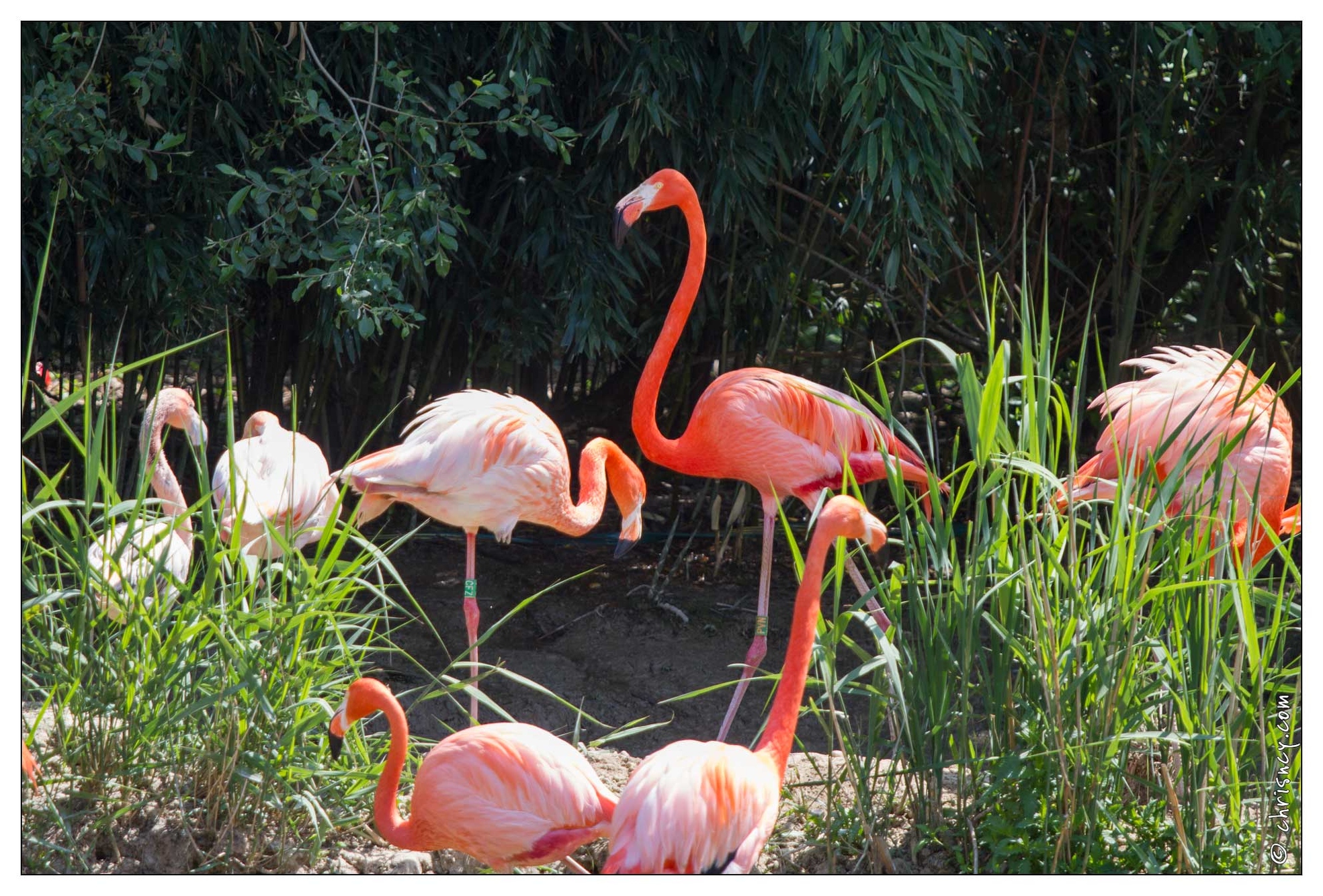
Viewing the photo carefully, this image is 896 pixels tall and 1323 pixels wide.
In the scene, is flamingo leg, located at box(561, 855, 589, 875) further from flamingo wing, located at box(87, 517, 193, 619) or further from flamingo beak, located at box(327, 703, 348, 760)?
flamingo wing, located at box(87, 517, 193, 619)

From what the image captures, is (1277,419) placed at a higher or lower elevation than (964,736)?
higher

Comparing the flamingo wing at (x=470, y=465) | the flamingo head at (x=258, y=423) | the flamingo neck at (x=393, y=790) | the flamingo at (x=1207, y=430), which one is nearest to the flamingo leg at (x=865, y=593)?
the flamingo at (x=1207, y=430)

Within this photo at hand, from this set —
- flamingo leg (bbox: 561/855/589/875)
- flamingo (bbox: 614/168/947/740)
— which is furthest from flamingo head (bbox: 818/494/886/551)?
flamingo (bbox: 614/168/947/740)

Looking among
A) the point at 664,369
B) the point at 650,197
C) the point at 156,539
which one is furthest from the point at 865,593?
the point at 156,539

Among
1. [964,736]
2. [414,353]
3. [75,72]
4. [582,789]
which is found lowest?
[582,789]

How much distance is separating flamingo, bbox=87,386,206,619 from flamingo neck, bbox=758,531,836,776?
1.11 m

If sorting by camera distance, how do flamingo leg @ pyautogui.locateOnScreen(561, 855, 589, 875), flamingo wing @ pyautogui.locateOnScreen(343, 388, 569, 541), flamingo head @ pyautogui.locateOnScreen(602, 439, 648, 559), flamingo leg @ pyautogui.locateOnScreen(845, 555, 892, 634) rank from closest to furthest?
flamingo leg @ pyautogui.locateOnScreen(561, 855, 589, 875), flamingo leg @ pyautogui.locateOnScreen(845, 555, 892, 634), flamingo wing @ pyautogui.locateOnScreen(343, 388, 569, 541), flamingo head @ pyautogui.locateOnScreen(602, 439, 648, 559)

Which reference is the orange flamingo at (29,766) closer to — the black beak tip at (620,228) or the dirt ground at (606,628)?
the dirt ground at (606,628)

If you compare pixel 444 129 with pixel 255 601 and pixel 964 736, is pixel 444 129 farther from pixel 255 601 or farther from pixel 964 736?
pixel 964 736

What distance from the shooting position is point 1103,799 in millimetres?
2227

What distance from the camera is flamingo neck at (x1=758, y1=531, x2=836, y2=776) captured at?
219 centimetres

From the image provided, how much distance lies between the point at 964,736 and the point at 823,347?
421cm

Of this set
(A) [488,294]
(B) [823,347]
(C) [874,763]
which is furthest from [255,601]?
(B) [823,347]

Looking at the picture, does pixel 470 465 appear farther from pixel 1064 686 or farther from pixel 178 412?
pixel 1064 686
